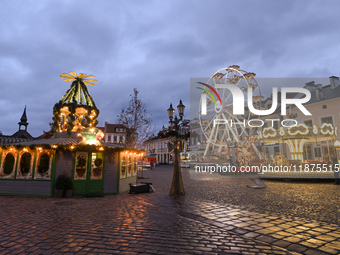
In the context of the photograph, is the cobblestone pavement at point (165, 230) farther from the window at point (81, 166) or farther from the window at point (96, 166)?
the window at point (96, 166)

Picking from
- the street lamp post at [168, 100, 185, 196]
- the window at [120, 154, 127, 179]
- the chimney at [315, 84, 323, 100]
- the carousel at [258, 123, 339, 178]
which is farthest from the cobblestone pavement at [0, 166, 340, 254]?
the chimney at [315, 84, 323, 100]

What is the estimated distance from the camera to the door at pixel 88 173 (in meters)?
10.7

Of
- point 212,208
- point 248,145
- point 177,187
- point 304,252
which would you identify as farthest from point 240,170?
point 304,252

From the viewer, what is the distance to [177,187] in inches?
406

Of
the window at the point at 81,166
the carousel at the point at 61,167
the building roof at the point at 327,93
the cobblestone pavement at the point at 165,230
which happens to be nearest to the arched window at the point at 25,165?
the carousel at the point at 61,167

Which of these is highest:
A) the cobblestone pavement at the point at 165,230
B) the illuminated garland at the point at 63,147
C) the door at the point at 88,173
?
the illuminated garland at the point at 63,147

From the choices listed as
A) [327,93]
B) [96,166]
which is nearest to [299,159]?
[327,93]

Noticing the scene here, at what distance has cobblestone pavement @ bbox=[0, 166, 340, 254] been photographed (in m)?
4.05

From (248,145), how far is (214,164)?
4.96 m

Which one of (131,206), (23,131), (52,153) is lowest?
(131,206)

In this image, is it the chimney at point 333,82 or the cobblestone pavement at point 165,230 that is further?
the chimney at point 333,82

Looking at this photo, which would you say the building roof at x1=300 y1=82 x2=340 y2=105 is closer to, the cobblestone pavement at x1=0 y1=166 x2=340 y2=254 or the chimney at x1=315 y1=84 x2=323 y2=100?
the chimney at x1=315 y1=84 x2=323 y2=100

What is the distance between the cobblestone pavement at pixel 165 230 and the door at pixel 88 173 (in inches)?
125

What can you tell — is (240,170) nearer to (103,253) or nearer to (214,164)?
(214,164)
